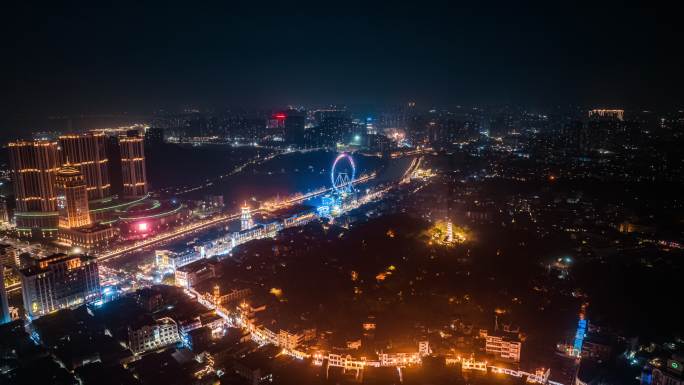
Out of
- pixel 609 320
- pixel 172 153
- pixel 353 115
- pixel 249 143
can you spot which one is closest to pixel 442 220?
pixel 609 320

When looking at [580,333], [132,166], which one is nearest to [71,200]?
[132,166]

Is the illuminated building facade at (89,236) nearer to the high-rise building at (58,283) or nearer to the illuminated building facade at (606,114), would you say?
the high-rise building at (58,283)

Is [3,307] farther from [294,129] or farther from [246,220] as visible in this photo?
[294,129]

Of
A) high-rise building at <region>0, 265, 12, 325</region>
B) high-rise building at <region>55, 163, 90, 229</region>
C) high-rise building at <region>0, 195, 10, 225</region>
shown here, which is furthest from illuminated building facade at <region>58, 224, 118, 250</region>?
high-rise building at <region>0, 265, 12, 325</region>

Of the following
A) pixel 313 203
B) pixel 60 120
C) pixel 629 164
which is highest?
pixel 60 120

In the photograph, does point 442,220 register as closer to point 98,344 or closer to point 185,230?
point 185,230

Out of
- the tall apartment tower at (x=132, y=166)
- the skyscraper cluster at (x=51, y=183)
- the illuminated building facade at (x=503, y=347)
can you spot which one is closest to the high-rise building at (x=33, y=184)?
the skyscraper cluster at (x=51, y=183)
